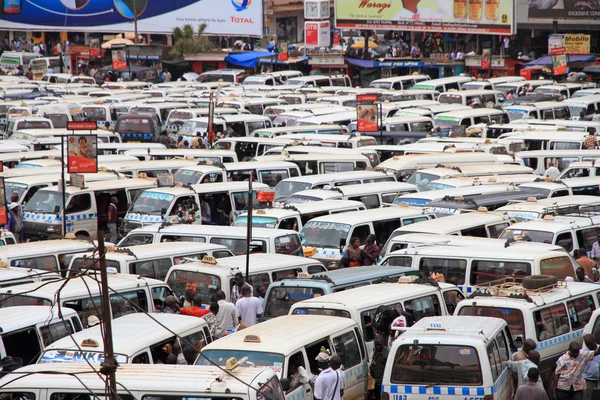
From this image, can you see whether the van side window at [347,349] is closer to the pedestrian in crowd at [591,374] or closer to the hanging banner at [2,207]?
the pedestrian in crowd at [591,374]

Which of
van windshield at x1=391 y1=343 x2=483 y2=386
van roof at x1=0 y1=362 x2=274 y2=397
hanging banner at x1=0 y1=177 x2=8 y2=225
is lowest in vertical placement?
van windshield at x1=391 y1=343 x2=483 y2=386

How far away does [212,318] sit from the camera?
11875 millimetres

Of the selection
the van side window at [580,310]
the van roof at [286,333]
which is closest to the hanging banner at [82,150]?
the van roof at [286,333]

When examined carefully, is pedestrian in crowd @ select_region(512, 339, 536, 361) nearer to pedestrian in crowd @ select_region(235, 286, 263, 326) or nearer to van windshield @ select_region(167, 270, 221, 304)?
pedestrian in crowd @ select_region(235, 286, 263, 326)

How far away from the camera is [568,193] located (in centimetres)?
1952

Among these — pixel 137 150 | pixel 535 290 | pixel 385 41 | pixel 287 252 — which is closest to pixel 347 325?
pixel 535 290

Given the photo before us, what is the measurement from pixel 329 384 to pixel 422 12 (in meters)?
46.2

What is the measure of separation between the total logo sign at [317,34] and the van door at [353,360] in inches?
1615

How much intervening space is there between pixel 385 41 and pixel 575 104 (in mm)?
28372

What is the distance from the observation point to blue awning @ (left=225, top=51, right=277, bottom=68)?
176ft

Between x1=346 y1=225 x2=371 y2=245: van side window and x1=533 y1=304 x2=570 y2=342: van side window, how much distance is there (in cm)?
535

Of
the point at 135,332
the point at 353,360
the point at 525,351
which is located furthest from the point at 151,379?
the point at 525,351

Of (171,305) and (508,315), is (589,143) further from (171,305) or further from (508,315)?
(171,305)

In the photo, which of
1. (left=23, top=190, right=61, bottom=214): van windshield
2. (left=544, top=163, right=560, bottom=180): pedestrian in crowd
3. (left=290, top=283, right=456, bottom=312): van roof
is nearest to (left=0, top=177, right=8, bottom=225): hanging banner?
(left=23, top=190, right=61, bottom=214): van windshield
